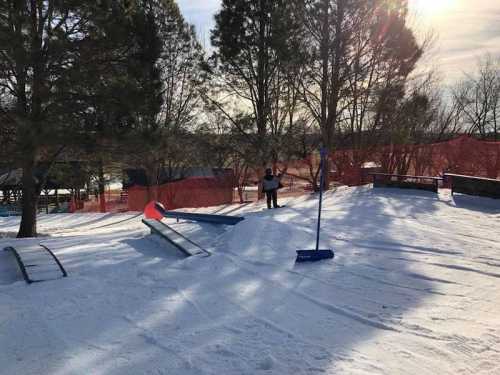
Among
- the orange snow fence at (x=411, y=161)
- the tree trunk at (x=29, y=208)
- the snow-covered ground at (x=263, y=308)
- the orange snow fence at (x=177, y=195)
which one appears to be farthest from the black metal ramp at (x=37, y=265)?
the orange snow fence at (x=177, y=195)

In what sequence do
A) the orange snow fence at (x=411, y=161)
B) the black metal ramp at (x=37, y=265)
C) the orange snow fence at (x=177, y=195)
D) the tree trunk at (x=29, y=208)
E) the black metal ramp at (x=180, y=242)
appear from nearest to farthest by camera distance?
the black metal ramp at (x=37, y=265) < the black metal ramp at (x=180, y=242) < the tree trunk at (x=29, y=208) < the orange snow fence at (x=411, y=161) < the orange snow fence at (x=177, y=195)

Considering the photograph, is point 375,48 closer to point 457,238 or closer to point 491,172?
Answer: point 491,172

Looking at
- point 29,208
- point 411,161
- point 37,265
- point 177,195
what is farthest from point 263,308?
point 177,195

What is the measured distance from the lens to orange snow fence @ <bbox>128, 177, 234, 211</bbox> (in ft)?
77.6

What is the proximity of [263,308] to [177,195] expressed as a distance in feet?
65.5

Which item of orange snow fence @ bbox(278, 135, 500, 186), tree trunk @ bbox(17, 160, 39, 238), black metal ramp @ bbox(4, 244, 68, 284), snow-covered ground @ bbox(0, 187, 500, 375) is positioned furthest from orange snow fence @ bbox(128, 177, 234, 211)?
black metal ramp @ bbox(4, 244, 68, 284)

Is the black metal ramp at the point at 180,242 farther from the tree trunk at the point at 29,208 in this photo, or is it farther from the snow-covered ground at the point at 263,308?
the tree trunk at the point at 29,208

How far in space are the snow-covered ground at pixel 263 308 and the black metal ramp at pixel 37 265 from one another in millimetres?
162

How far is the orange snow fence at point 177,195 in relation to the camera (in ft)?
77.6

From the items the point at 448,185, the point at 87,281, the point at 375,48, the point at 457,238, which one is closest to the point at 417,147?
the point at 448,185

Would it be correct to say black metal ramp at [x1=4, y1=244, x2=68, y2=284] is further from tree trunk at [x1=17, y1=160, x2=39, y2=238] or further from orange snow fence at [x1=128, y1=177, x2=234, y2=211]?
orange snow fence at [x1=128, y1=177, x2=234, y2=211]

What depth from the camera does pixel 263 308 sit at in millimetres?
4547

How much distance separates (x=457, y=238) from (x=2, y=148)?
37.2 ft

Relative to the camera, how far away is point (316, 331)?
12.9 feet
